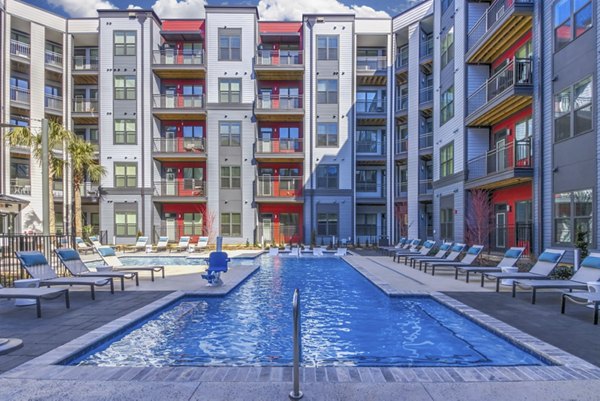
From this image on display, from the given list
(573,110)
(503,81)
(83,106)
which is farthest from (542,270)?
(83,106)

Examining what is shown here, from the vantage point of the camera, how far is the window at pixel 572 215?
11.5 meters

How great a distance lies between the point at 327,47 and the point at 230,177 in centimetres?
1194

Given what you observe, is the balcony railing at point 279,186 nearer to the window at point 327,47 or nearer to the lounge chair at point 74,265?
the window at point 327,47

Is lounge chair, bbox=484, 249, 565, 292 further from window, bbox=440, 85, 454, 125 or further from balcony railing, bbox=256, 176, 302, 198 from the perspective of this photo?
balcony railing, bbox=256, 176, 302, 198

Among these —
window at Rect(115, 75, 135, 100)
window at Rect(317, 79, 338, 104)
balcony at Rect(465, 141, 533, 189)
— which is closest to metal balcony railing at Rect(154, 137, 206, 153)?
window at Rect(115, 75, 135, 100)

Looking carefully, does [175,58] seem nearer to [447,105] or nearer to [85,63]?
[85,63]

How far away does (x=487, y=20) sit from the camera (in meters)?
17.7

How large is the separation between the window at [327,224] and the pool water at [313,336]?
18533mm

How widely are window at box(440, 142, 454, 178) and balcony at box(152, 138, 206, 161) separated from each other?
1635 cm

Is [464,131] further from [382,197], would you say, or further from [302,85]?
[302,85]

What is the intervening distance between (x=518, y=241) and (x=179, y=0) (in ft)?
104

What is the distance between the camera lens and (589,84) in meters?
11.5

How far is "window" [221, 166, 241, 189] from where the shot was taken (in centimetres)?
2878

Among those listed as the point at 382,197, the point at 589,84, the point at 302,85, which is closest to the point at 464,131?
the point at 589,84
